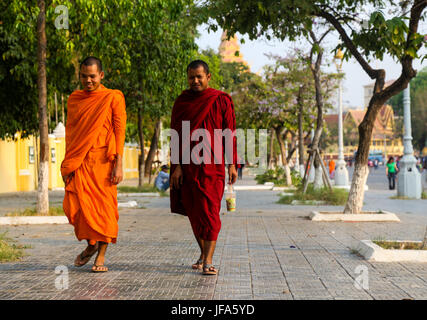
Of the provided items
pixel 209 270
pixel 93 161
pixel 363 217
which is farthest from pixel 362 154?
pixel 93 161

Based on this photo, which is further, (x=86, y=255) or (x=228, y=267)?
(x=228, y=267)

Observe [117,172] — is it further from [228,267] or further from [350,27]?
[350,27]

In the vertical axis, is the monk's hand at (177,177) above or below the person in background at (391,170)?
above

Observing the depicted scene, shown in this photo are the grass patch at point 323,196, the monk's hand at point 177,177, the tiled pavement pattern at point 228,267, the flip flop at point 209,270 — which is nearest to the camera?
the tiled pavement pattern at point 228,267

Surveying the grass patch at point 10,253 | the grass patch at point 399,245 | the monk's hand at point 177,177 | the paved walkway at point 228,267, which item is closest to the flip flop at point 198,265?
the paved walkway at point 228,267

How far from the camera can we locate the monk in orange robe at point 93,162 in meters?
6.50

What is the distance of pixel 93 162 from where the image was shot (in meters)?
6.61

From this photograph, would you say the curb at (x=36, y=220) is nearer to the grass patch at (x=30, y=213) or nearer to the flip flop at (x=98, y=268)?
the grass patch at (x=30, y=213)

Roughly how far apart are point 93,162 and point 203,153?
113cm

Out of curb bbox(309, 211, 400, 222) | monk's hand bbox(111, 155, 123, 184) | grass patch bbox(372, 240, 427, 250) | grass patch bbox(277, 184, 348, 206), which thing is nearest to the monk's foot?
monk's hand bbox(111, 155, 123, 184)

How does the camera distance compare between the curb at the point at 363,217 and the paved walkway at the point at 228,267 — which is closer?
the paved walkway at the point at 228,267

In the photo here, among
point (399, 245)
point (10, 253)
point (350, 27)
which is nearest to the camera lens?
point (10, 253)

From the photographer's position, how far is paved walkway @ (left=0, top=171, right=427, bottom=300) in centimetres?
548

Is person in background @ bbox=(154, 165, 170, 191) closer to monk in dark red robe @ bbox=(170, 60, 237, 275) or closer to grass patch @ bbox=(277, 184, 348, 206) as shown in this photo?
grass patch @ bbox=(277, 184, 348, 206)
